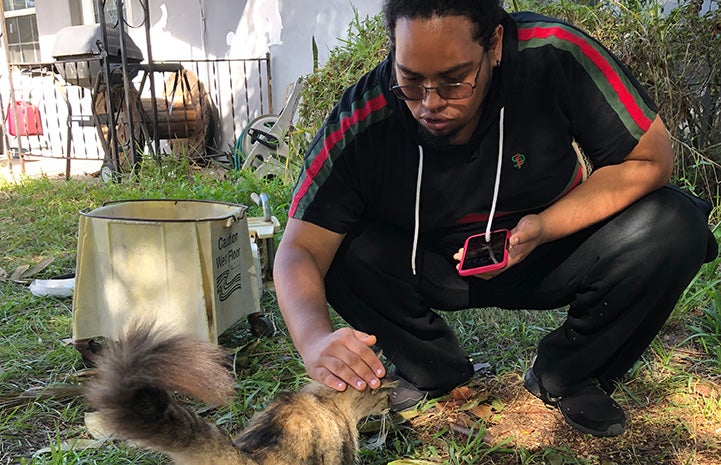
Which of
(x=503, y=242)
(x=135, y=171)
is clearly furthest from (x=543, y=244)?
(x=135, y=171)

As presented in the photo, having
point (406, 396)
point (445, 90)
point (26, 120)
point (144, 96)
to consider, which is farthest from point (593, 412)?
point (26, 120)

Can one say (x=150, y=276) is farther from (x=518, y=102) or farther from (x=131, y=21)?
(x=131, y=21)

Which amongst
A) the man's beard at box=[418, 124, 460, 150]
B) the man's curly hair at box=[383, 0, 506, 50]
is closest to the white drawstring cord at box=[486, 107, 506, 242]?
the man's beard at box=[418, 124, 460, 150]

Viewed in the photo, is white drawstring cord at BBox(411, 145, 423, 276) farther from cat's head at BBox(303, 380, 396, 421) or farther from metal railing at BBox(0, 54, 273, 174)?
metal railing at BBox(0, 54, 273, 174)

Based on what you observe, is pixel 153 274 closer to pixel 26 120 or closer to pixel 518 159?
pixel 518 159

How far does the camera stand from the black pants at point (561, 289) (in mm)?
1940

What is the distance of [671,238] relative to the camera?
1.92 metres

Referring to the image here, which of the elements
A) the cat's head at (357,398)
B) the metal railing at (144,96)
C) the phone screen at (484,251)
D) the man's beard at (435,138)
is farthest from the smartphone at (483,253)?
the metal railing at (144,96)

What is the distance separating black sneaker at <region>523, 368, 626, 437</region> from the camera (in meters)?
2.06

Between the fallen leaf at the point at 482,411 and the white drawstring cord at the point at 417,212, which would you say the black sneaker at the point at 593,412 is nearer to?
the fallen leaf at the point at 482,411

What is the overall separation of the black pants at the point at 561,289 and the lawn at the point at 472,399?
0.56 feet

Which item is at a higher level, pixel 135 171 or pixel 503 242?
pixel 503 242

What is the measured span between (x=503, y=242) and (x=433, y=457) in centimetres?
74

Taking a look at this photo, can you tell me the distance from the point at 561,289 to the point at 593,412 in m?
0.43
